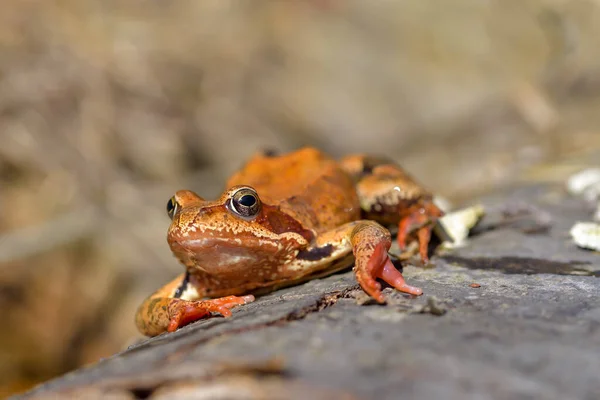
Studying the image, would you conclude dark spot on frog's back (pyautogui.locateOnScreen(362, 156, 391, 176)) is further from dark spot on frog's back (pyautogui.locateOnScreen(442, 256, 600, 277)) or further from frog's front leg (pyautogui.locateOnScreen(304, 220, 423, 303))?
dark spot on frog's back (pyautogui.locateOnScreen(442, 256, 600, 277))

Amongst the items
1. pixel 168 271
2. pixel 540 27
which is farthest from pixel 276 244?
pixel 540 27

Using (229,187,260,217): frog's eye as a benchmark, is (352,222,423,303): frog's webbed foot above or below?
below

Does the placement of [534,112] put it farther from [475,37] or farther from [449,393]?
[449,393]

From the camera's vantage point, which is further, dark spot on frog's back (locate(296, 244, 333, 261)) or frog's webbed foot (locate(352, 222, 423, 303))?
dark spot on frog's back (locate(296, 244, 333, 261))

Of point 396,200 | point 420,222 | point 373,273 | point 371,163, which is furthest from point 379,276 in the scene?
point 371,163

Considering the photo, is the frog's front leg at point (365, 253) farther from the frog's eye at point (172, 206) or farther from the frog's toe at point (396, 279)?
the frog's eye at point (172, 206)

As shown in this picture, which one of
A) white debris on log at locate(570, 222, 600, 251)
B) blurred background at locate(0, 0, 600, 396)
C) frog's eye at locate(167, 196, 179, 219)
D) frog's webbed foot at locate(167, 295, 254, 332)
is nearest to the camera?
frog's webbed foot at locate(167, 295, 254, 332)

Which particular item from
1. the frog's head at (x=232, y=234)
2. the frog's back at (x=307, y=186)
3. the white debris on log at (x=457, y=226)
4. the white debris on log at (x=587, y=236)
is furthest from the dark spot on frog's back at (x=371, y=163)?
the white debris on log at (x=587, y=236)

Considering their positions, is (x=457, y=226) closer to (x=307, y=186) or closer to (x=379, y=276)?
(x=307, y=186)

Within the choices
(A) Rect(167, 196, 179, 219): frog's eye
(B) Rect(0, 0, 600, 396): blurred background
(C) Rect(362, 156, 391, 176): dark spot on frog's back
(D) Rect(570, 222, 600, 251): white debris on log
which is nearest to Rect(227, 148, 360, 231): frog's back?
(C) Rect(362, 156, 391, 176): dark spot on frog's back
